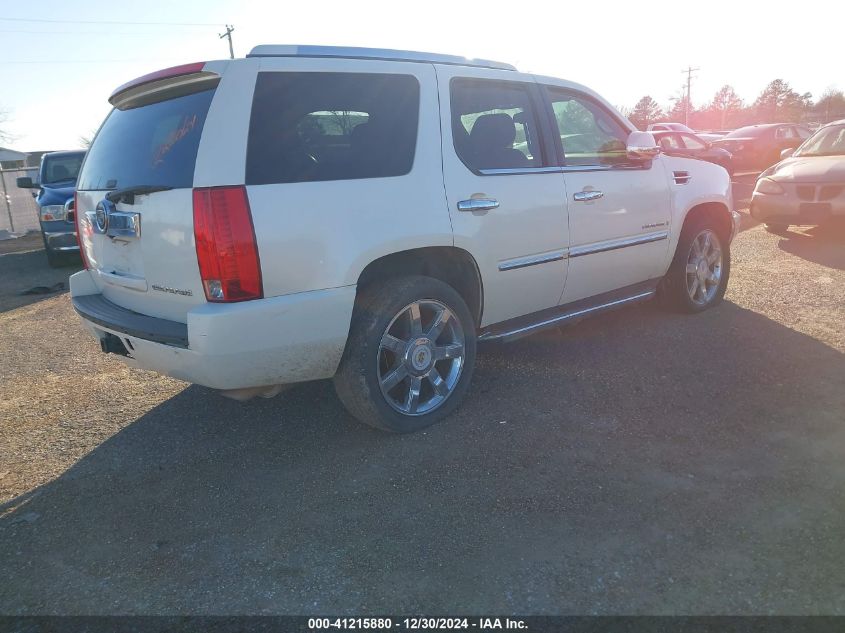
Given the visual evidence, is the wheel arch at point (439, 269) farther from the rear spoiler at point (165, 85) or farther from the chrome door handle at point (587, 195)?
the rear spoiler at point (165, 85)

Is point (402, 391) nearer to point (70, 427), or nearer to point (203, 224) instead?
point (203, 224)

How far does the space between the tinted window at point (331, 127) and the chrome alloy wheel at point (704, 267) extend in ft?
10.0

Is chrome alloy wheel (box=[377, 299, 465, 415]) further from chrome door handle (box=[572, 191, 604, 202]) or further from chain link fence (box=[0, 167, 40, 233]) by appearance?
chain link fence (box=[0, 167, 40, 233])

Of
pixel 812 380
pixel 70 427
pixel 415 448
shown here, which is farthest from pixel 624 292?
pixel 70 427

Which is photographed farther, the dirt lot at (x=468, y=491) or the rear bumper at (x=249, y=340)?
the rear bumper at (x=249, y=340)

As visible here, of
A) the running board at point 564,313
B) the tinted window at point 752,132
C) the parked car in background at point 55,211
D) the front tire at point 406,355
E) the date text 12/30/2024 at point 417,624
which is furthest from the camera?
the tinted window at point 752,132

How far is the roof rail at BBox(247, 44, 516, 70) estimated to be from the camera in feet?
10.5

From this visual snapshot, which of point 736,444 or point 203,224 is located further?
point 736,444

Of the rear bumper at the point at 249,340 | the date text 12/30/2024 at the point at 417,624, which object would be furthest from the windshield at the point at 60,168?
the date text 12/30/2024 at the point at 417,624

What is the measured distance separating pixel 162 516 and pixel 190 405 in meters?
1.36

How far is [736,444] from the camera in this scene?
11.0ft

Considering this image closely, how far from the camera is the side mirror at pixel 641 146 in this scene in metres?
4.62

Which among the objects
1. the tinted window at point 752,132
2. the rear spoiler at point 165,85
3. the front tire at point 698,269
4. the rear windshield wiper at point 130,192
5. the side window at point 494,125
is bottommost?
the front tire at point 698,269

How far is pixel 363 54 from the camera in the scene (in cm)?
349
